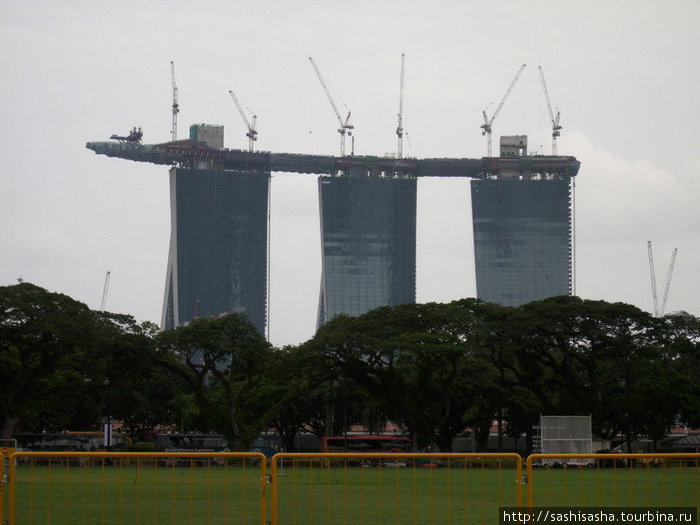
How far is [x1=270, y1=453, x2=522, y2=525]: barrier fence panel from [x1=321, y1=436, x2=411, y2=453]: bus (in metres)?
53.7

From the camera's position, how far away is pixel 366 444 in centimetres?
9550

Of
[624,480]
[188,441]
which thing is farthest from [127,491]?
[188,441]

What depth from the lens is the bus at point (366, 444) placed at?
90375 millimetres

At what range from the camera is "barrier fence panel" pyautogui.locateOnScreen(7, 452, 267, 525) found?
1835 cm

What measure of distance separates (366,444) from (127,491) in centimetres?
6509

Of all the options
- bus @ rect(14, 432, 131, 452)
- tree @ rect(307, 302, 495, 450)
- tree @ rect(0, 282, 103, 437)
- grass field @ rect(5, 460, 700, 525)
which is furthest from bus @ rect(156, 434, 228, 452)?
grass field @ rect(5, 460, 700, 525)

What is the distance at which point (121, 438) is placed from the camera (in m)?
106

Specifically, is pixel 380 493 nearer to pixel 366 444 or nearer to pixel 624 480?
pixel 624 480

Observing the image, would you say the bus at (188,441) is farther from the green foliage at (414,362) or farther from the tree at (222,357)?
the tree at (222,357)

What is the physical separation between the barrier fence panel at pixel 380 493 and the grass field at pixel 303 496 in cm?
5

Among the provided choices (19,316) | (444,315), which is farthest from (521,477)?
(444,315)

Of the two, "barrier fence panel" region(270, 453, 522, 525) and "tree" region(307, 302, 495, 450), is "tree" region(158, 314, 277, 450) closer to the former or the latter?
"tree" region(307, 302, 495, 450)


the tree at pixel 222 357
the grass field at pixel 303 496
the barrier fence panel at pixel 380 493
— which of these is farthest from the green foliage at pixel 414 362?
the grass field at pixel 303 496

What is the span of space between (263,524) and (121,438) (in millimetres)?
91578
